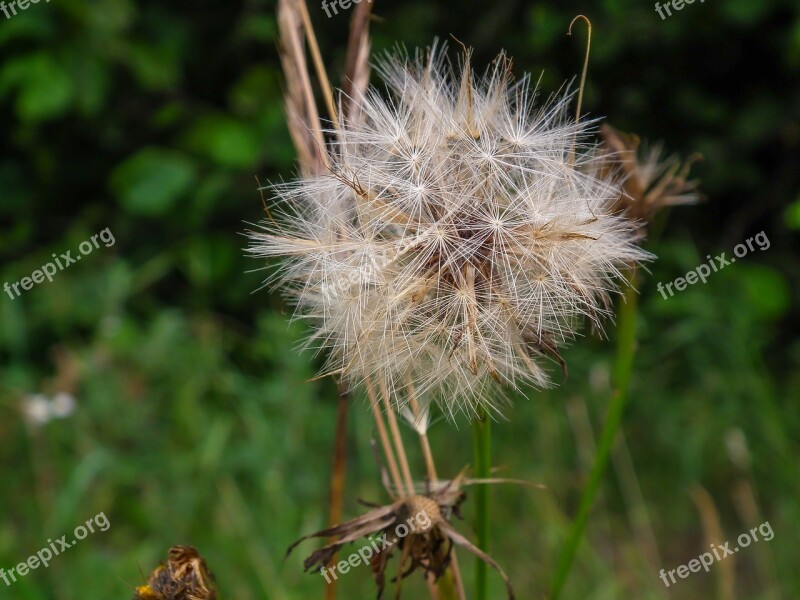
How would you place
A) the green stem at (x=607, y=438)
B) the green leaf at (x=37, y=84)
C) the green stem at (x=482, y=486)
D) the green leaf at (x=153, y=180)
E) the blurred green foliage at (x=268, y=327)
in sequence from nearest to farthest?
the green stem at (x=482, y=486), the green stem at (x=607, y=438), the blurred green foliage at (x=268, y=327), the green leaf at (x=37, y=84), the green leaf at (x=153, y=180)

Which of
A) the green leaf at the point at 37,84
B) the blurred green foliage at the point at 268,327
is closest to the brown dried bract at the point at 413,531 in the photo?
the blurred green foliage at the point at 268,327

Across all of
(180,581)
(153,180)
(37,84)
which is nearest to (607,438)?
(180,581)

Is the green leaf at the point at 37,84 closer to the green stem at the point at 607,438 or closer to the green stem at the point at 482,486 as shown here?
the green stem at the point at 607,438

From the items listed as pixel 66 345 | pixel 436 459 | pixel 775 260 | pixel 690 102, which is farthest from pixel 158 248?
pixel 775 260

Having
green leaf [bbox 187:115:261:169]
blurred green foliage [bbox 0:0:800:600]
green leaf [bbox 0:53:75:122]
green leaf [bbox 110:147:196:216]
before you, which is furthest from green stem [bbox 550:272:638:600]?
green leaf [bbox 0:53:75:122]

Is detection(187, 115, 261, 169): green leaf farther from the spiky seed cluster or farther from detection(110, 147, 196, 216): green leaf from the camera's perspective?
the spiky seed cluster

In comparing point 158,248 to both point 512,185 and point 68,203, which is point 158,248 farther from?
point 512,185

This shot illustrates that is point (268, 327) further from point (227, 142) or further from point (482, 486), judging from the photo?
point (482, 486)
